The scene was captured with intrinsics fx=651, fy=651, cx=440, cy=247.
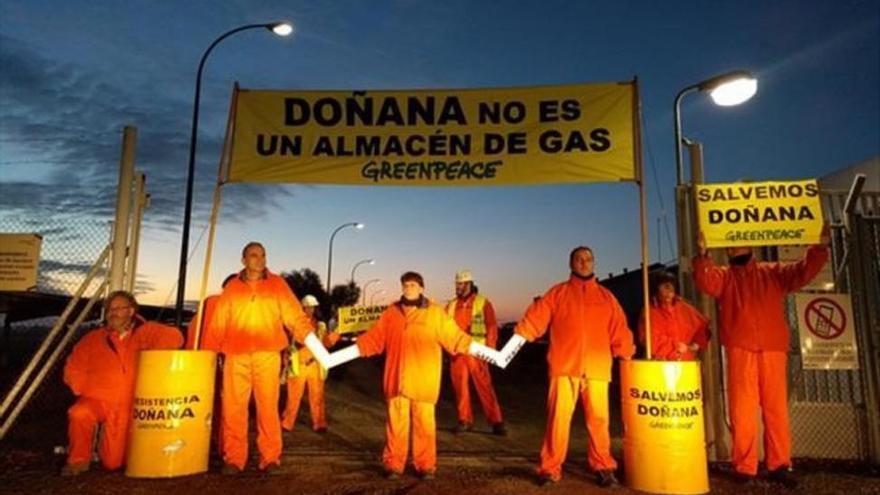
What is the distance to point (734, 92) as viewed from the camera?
7.23 meters

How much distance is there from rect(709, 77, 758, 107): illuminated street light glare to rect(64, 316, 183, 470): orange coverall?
6.56 m

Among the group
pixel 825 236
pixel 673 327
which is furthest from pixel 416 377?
pixel 825 236

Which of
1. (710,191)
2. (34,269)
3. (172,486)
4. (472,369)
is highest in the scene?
(710,191)

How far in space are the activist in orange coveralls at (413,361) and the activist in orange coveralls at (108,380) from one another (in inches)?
86.8

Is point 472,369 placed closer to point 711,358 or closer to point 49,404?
point 711,358

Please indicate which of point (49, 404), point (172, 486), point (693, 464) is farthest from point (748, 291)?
point (49, 404)

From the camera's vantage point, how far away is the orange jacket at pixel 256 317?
6.16 m

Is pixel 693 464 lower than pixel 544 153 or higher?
lower

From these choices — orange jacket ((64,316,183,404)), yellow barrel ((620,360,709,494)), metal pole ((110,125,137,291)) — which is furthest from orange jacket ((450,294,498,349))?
metal pole ((110,125,137,291))

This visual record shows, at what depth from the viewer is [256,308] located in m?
6.26

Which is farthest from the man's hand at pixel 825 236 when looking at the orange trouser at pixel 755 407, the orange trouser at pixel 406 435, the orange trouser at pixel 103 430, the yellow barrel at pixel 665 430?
the orange trouser at pixel 103 430

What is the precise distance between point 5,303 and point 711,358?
83.6ft

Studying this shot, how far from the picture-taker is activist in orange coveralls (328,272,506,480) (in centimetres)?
597

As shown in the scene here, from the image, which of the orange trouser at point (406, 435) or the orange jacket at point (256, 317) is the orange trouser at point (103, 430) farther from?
the orange trouser at point (406, 435)
